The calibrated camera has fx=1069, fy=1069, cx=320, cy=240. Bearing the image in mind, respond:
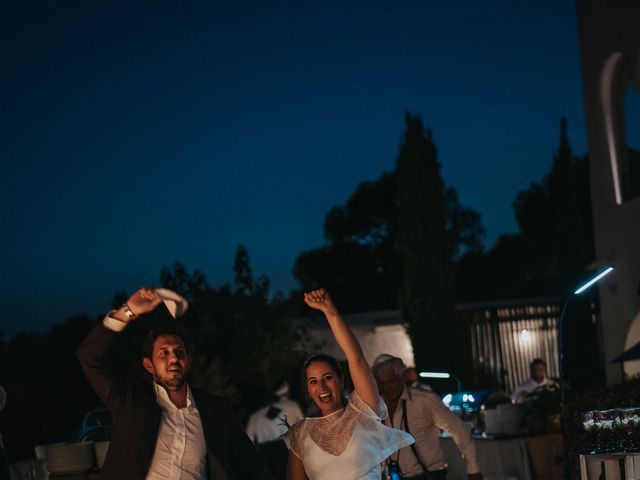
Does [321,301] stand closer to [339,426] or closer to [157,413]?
[339,426]

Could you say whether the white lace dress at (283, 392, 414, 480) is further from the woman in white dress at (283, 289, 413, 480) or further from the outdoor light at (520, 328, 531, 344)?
the outdoor light at (520, 328, 531, 344)

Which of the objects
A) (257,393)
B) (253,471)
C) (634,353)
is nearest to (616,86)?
(634,353)

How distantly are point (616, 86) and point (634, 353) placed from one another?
5.64 m

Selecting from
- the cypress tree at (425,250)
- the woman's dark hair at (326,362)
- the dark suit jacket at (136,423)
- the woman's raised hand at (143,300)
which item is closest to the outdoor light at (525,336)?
the cypress tree at (425,250)

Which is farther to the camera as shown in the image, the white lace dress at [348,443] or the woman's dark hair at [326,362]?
the woman's dark hair at [326,362]

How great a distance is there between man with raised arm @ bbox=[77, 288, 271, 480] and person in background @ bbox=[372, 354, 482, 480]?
114 inches

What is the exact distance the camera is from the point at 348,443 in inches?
199

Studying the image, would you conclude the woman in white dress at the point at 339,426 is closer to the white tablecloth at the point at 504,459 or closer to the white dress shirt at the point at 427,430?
the white dress shirt at the point at 427,430

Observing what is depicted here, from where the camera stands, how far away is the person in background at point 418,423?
7801 millimetres

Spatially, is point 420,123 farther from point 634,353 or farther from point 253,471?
point 253,471

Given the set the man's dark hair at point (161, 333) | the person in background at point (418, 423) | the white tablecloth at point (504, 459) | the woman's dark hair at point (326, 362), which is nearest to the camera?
the man's dark hair at point (161, 333)

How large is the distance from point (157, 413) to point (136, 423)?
12 cm

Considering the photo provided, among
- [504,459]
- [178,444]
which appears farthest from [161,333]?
[504,459]

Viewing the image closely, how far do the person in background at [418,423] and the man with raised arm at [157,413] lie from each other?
2886 millimetres
